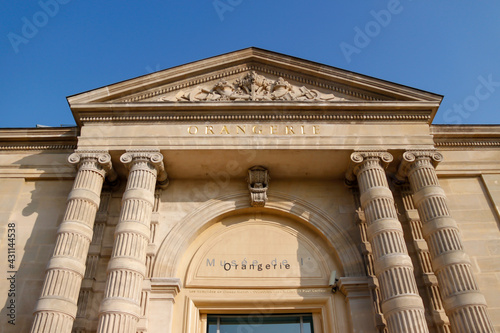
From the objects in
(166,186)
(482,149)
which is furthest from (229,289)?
(482,149)

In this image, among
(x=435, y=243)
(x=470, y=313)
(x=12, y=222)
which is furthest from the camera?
(x=12, y=222)

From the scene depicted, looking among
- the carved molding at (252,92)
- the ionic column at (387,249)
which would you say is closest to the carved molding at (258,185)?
the carved molding at (252,92)

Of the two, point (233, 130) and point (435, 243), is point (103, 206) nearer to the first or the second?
point (233, 130)

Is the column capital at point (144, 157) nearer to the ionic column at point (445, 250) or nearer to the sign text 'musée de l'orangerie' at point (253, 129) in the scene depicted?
the sign text 'musée de l'orangerie' at point (253, 129)

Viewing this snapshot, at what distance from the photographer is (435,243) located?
11523 millimetres

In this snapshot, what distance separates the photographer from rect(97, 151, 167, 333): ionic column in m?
10.0

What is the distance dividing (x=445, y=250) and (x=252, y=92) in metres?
7.64

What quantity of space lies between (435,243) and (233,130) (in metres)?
6.78

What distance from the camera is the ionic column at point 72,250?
10062 mm

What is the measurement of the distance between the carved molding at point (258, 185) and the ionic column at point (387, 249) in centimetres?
280

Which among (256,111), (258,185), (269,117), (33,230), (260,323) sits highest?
(256,111)

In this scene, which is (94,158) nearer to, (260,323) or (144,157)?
(144,157)

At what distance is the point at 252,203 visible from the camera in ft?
45.6

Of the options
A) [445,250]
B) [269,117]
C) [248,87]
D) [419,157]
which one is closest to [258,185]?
[269,117]
